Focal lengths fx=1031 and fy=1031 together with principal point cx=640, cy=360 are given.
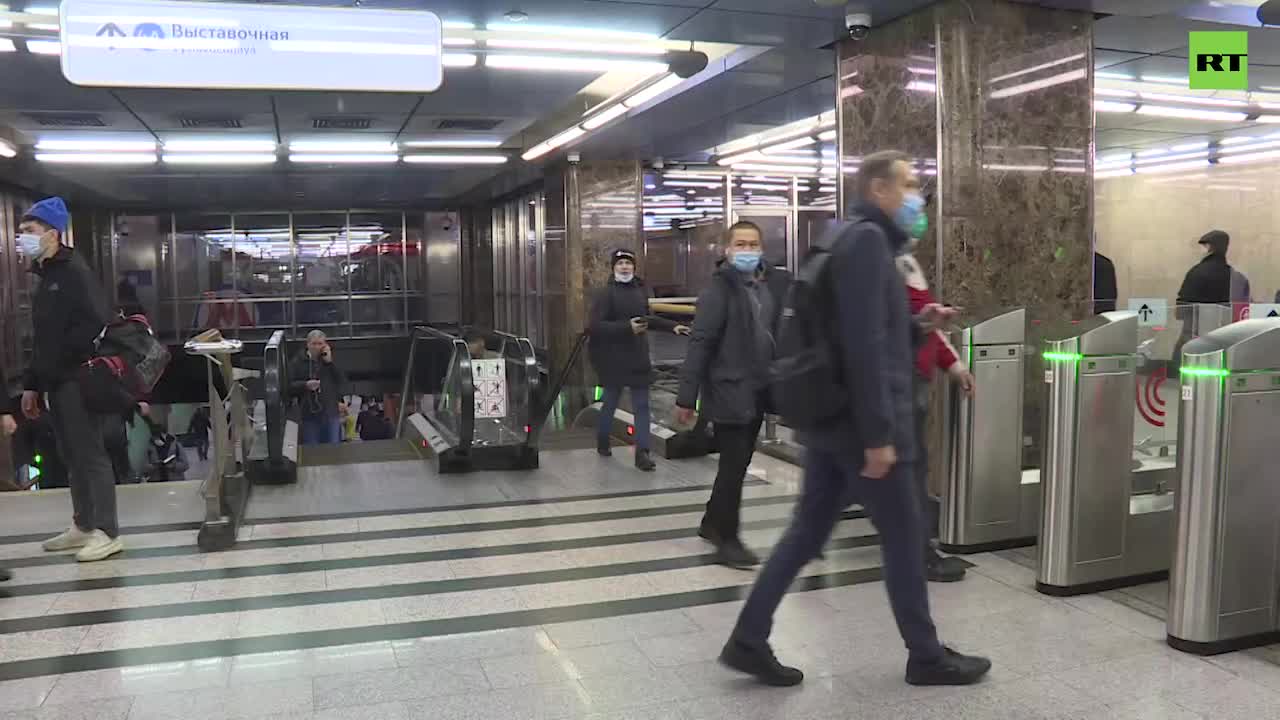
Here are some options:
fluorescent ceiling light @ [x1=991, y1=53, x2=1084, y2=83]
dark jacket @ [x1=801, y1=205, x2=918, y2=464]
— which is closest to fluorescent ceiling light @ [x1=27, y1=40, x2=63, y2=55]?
fluorescent ceiling light @ [x1=991, y1=53, x2=1084, y2=83]

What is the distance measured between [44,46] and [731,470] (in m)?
5.62

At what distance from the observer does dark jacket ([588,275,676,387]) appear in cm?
728

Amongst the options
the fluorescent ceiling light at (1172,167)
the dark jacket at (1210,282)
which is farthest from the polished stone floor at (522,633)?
the fluorescent ceiling light at (1172,167)

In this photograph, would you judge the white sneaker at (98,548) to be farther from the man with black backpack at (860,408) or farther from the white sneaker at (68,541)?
the man with black backpack at (860,408)

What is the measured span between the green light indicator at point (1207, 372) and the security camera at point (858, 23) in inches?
127

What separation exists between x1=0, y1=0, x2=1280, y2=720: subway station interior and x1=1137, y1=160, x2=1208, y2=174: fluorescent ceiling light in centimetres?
3

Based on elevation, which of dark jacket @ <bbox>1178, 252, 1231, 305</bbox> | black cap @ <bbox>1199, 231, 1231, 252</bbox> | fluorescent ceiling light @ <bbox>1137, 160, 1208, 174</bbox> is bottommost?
dark jacket @ <bbox>1178, 252, 1231, 305</bbox>

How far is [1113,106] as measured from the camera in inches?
376

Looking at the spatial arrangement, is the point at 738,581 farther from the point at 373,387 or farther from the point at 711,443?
the point at 373,387

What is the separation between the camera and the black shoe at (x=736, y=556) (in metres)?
4.80

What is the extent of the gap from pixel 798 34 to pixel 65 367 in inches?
184

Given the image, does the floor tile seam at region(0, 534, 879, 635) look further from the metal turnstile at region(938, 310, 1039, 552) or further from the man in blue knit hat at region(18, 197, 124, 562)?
the man in blue knit hat at region(18, 197, 124, 562)

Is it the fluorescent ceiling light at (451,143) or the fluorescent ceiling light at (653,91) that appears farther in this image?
the fluorescent ceiling light at (451,143)

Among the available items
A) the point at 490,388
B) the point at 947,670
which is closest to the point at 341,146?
the point at 490,388
